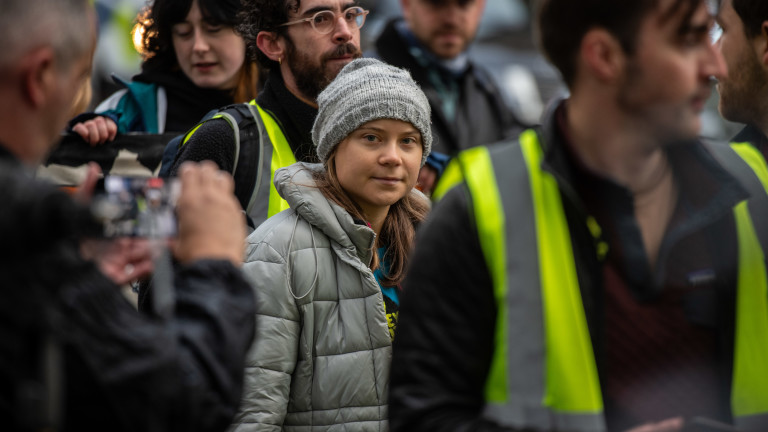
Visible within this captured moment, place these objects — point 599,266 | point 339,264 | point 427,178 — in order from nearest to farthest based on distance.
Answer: point 599,266 → point 339,264 → point 427,178

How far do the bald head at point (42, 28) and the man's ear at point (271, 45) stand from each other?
235cm

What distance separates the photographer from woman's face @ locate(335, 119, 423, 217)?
3.63 m

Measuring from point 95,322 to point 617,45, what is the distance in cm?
127

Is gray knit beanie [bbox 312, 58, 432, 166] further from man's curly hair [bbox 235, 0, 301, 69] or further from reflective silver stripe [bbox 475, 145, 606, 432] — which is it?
reflective silver stripe [bbox 475, 145, 606, 432]

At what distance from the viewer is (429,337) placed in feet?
7.25

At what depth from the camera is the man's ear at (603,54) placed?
2.32m

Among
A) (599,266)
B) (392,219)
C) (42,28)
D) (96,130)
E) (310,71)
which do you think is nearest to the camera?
(42,28)

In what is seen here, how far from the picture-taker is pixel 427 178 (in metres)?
4.90

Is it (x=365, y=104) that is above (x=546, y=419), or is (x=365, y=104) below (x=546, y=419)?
above

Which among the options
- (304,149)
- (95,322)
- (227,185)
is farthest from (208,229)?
(304,149)

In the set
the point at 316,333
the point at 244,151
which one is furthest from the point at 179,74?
the point at 316,333

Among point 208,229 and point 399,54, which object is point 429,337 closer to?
point 208,229

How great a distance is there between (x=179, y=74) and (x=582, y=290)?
10.7ft

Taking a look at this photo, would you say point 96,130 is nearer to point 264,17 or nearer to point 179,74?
point 179,74
